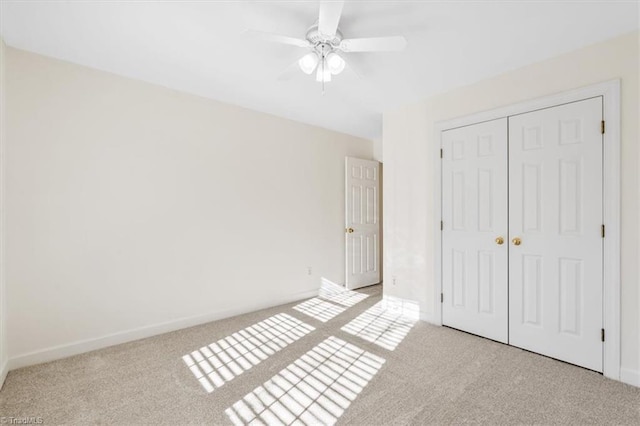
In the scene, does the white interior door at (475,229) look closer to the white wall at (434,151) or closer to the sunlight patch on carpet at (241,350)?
the white wall at (434,151)

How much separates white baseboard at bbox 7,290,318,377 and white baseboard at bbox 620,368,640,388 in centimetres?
336

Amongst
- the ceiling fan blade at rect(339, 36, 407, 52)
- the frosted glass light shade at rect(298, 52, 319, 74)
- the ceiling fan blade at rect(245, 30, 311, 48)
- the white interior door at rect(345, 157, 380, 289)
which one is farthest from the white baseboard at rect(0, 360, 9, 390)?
the white interior door at rect(345, 157, 380, 289)

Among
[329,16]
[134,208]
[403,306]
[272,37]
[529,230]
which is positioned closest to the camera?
[329,16]

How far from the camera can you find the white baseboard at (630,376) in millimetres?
2086

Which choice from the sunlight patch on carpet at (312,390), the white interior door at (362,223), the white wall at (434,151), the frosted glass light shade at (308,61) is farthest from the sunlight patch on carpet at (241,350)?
the frosted glass light shade at (308,61)

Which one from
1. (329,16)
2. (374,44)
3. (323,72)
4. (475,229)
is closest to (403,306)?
(475,229)

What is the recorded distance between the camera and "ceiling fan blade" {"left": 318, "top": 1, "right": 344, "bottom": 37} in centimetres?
162

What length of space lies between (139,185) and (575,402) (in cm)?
393

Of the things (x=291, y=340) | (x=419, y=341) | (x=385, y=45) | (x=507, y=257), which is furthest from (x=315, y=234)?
(x=385, y=45)

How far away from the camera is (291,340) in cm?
289

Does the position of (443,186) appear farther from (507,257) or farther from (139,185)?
(139,185)

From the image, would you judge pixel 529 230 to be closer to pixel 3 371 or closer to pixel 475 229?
pixel 475 229

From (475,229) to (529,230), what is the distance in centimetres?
46

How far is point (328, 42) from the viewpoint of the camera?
6.96ft
